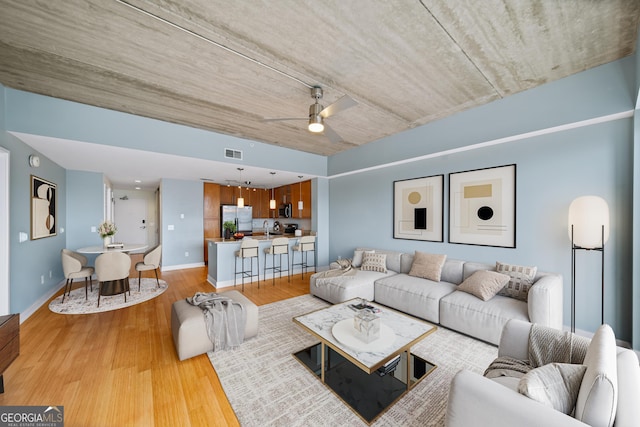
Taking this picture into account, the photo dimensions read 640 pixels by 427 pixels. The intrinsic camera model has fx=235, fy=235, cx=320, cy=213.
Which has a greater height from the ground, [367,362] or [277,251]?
[277,251]

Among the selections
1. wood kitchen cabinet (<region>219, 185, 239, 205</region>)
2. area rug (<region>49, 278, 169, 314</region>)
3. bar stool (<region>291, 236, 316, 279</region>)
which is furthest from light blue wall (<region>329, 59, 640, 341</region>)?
wood kitchen cabinet (<region>219, 185, 239, 205</region>)

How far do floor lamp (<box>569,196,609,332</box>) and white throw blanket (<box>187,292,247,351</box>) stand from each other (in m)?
3.66

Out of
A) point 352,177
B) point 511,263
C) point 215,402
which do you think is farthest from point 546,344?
point 352,177

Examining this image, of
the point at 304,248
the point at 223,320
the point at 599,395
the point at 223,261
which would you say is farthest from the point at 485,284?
the point at 223,261

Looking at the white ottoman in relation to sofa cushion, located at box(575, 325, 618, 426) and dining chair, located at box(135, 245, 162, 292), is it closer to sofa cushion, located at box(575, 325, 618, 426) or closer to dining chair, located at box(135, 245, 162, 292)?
dining chair, located at box(135, 245, 162, 292)

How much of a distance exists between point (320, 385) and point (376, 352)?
0.60 metres

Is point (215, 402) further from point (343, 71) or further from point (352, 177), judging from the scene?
point (352, 177)

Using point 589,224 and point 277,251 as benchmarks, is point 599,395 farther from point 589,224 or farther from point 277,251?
point 277,251

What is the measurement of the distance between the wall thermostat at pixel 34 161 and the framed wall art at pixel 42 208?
0.55 feet

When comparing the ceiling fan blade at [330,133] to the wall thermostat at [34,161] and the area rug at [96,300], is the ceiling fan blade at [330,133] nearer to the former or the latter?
the area rug at [96,300]

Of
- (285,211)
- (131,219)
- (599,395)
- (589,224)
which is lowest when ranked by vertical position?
(599,395)

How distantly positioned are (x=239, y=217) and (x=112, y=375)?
5317mm

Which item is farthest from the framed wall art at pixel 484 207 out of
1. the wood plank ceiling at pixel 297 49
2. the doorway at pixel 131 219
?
the doorway at pixel 131 219

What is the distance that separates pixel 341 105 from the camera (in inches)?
98.2
